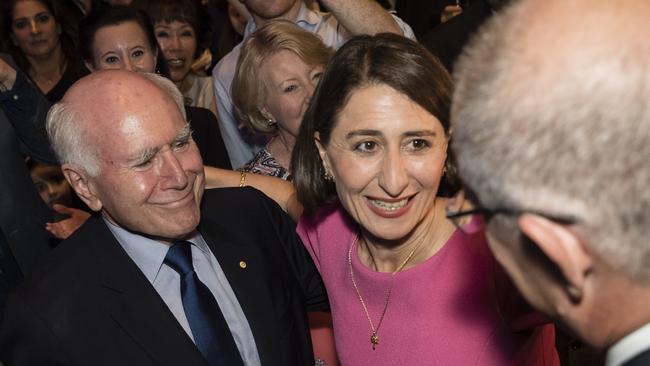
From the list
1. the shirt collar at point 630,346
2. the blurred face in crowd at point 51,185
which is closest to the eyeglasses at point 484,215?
the shirt collar at point 630,346

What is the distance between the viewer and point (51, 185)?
400 centimetres

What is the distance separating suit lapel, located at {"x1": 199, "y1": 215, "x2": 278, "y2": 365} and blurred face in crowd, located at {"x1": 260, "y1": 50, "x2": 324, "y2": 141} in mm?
1052

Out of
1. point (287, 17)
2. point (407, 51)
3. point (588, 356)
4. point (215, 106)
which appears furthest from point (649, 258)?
point (215, 106)

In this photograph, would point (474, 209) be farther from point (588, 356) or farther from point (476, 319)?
point (588, 356)

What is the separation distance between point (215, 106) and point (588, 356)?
2.44 m

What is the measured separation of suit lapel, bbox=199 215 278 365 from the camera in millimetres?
2264

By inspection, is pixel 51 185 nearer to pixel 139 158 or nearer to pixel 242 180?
pixel 242 180

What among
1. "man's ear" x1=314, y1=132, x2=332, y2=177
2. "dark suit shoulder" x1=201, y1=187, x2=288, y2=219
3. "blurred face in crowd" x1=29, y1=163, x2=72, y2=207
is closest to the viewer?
"man's ear" x1=314, y1=132, x2=332, y2=177

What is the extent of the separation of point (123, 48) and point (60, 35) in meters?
1.36

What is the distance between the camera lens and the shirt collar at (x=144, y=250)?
222cm

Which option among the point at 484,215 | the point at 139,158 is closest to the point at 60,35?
the point at 139,158

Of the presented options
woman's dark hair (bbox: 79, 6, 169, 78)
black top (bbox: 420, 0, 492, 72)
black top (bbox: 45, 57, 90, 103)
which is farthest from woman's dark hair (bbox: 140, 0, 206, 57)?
black top (bbox: 420, 0, 492, 72)

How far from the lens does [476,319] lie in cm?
208

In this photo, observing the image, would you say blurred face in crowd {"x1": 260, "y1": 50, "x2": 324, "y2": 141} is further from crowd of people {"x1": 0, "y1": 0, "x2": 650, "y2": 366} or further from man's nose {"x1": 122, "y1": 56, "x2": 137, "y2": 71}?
man's nose {"x1": 122, "y1": 56, "x2": 137, "y2": 71}
